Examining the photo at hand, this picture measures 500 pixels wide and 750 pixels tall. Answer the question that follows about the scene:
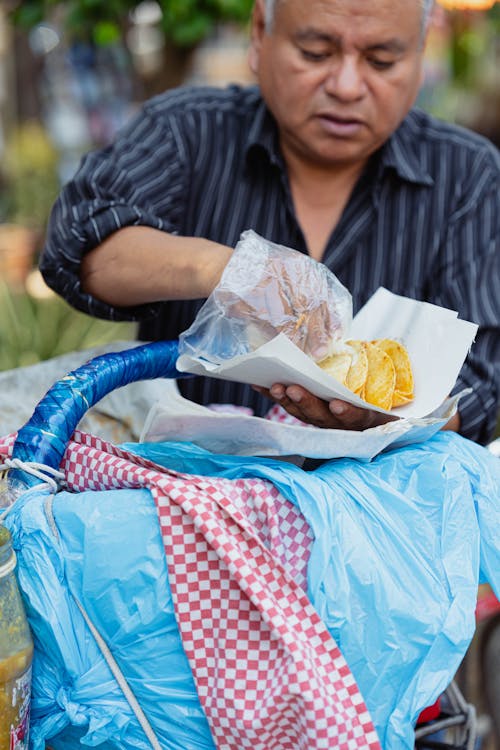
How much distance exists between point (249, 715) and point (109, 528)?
28 centimetres

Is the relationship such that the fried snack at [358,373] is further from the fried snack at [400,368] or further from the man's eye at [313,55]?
the man's eye at [313,55]

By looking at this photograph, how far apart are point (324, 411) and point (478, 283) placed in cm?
78

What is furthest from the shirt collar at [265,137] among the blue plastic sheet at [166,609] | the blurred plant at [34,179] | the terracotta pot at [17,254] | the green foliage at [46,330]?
the blurred plant at [34,179]

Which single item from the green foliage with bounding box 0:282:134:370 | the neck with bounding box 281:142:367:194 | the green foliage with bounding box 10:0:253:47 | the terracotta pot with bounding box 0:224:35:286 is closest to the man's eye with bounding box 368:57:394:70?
the neck with bounding box 281:142:367:194

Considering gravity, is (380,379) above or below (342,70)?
below

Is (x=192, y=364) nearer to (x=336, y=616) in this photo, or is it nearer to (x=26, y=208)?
(x=336, y=616)

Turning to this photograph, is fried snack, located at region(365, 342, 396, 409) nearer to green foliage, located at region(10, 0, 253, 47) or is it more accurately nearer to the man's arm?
the man's arm

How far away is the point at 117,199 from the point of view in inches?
70.2

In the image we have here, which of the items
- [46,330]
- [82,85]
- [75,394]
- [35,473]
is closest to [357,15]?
[75,394]

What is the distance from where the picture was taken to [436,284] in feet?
6.60

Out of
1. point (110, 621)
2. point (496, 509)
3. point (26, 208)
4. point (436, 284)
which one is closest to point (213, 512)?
point (110, 621)

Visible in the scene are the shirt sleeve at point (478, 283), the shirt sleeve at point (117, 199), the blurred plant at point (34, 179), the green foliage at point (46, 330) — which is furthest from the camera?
the blurred plant at point (34, 179)

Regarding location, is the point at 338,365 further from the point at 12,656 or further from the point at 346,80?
the point at 346,80

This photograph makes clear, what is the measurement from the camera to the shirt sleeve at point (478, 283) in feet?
5.77
